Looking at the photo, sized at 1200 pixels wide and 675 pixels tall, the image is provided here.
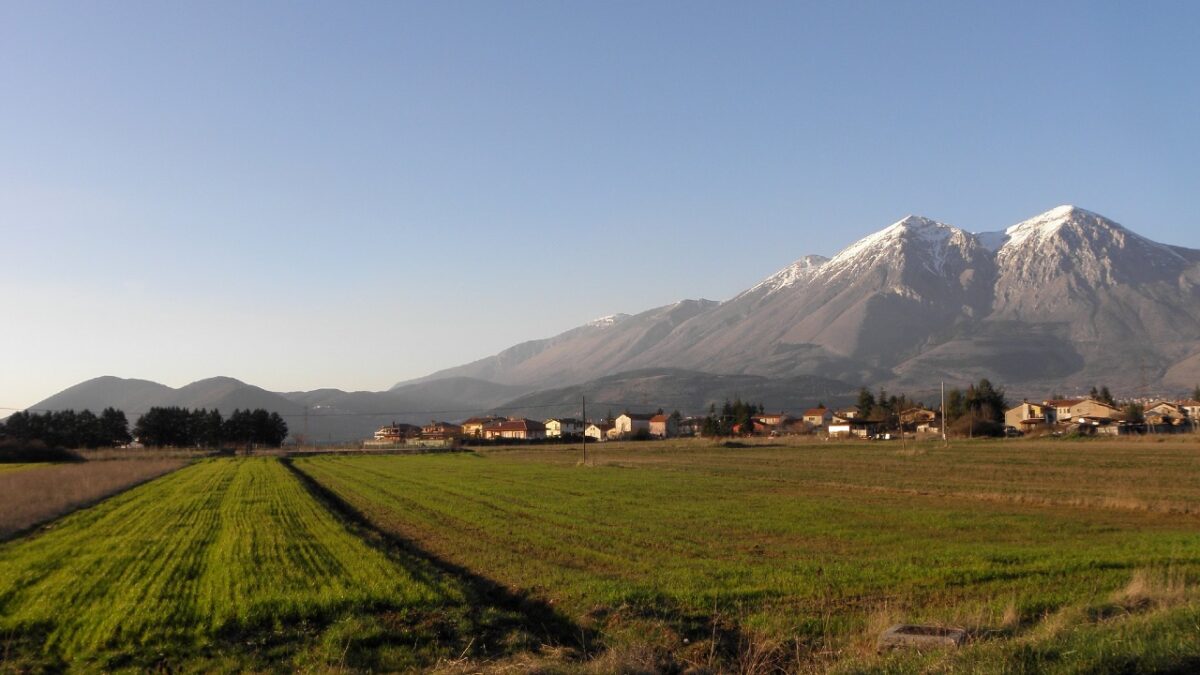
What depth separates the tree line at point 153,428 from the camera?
144m

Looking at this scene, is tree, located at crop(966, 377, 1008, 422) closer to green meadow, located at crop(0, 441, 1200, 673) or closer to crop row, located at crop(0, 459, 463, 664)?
green meadow, located at crop(0, 441, 1200, 673)

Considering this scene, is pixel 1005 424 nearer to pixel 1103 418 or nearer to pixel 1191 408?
pixel 1103 418

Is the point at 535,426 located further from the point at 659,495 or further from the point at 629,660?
the point at 629,660

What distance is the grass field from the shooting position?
11.1 metres

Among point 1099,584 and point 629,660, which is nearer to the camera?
point 629,660

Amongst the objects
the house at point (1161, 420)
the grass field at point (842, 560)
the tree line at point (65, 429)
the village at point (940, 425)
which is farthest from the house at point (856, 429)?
the tree line at point (65, 429)

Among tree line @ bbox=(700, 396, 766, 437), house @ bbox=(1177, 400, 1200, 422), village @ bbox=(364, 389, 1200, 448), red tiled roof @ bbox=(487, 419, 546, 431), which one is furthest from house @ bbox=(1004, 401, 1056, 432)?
red tiled roof @ bbox=(487, 419, 546, 431)

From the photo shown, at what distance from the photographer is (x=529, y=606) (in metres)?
16.1

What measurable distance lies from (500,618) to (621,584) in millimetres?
3044

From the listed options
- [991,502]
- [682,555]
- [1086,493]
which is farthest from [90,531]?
[1086,493]

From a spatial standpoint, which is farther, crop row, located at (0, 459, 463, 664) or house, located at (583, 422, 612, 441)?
house, located at (583, 422, 612, 441)

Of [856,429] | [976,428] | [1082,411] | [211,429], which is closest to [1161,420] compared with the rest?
[1082,411]

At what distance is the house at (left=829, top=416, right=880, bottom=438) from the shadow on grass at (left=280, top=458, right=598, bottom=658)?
10688 cm

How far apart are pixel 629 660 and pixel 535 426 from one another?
17837 cm
